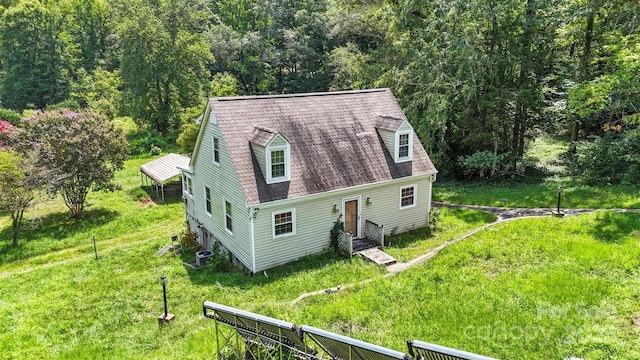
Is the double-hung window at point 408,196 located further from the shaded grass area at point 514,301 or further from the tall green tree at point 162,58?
the tall green tree at point 162,58

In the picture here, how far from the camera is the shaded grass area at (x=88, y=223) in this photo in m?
20.1

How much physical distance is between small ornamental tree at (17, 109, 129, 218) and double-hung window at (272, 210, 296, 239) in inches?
536

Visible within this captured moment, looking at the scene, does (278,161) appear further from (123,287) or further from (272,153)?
(123,287)

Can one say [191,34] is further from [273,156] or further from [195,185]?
[273,156]

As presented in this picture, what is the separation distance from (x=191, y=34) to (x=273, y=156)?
33574mm

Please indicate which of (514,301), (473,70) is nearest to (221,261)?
(514,301)

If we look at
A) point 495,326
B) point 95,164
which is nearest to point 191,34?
point 95,164

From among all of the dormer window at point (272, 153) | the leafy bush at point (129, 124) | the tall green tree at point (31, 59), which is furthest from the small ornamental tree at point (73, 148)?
the tall green tree at point (31, 59)

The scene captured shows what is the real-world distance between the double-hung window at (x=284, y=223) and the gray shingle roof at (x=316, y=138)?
702 mm

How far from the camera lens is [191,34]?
1682 inches

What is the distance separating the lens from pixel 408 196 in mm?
17250

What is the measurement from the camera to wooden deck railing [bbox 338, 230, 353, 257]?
14884mm

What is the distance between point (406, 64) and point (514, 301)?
19.1 metres

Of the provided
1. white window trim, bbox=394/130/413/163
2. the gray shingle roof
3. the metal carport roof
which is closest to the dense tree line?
the metal carport roof
